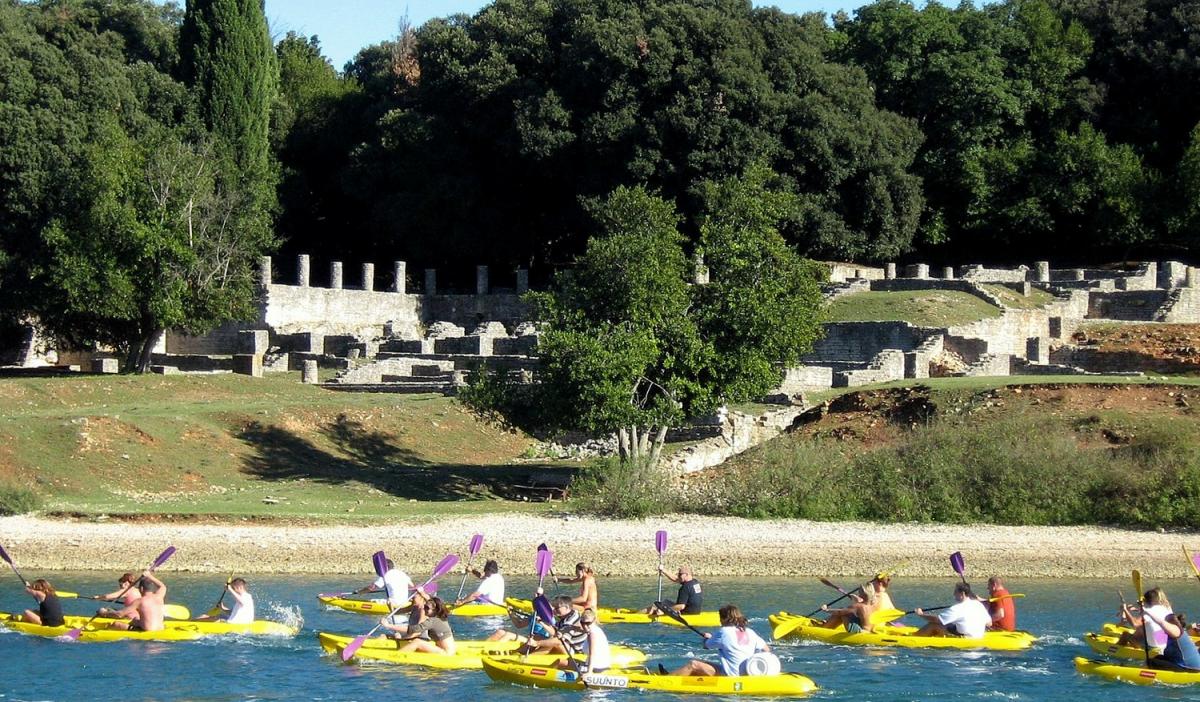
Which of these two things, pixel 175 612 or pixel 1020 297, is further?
pixel 1020 297

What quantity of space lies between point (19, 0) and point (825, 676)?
75689 millimetres

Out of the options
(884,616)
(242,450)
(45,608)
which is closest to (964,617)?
(884,616)

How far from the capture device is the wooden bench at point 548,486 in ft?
112

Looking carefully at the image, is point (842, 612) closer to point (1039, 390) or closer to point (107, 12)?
point (1039, 390)

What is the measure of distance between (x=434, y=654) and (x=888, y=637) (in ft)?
20.1

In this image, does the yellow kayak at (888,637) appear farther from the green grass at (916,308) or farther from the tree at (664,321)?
the green grass at (916,308)

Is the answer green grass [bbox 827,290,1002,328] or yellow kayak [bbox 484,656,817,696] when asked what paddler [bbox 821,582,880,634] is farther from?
green grass [bbox 827,290,1002,328]

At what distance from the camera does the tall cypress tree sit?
215ft

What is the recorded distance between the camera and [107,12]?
3123 inches

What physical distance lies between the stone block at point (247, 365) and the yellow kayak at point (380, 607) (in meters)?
22.9

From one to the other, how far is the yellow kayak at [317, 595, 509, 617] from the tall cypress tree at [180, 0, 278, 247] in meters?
41.6

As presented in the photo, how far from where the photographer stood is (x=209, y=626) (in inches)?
896

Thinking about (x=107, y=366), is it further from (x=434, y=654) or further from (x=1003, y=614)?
(x=1003, y=614)

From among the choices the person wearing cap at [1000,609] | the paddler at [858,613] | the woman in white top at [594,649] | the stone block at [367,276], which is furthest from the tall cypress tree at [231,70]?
the woman in white top at [594,649]
